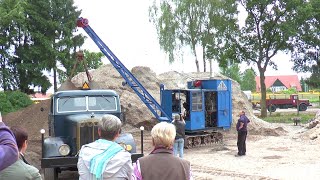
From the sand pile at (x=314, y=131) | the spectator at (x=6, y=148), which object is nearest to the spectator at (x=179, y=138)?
the sand pile at (x=314, y=131)

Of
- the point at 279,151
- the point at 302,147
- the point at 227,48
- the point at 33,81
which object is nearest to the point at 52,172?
the point at 279,151

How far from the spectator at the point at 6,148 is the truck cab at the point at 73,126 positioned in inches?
261

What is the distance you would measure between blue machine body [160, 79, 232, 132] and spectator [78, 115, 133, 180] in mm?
15389

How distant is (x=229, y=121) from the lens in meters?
21.0

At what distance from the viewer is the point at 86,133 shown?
34.9 ft

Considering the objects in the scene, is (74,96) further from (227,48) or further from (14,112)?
(227,48)

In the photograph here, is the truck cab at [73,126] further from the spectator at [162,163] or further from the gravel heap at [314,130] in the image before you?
the gravel heap at [314,130]

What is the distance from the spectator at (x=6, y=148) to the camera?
3475 mm

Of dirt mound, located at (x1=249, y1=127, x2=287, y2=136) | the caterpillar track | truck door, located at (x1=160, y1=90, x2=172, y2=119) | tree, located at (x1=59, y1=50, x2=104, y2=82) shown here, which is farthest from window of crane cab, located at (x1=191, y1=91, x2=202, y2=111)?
tree, located at (x1=59, y1=50, x2=104, y2=82)

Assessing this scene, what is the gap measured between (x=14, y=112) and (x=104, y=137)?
86.4ft

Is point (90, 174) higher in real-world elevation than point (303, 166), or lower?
higher

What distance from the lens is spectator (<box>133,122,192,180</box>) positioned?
4223 millimetres

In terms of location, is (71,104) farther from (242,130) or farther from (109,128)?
(109,128)

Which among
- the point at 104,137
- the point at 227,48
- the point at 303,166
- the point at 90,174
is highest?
the point at 227,48
